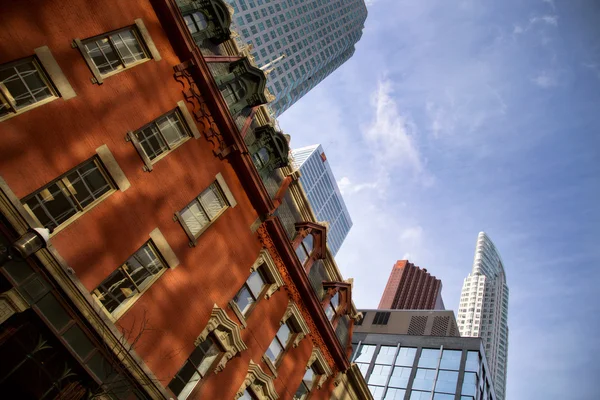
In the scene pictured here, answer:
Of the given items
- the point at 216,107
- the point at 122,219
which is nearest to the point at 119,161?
the point at 122,219

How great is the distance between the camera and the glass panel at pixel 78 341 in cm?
1116

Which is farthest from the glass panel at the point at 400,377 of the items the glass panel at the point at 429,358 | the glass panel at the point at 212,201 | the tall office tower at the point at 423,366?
the glass panel at the point at 212,201

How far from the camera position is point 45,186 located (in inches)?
466

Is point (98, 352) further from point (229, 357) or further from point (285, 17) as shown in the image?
point (285, 17)

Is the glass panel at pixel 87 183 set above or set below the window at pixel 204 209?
below

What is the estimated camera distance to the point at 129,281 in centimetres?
1364

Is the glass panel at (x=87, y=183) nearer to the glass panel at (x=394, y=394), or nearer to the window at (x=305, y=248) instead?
the window at (x=305, y=248)

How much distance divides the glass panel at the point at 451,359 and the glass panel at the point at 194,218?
4224cm

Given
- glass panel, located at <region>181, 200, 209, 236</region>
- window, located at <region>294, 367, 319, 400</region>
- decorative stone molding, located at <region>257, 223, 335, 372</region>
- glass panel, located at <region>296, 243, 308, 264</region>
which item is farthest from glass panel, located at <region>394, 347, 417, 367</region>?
glass panel, located at <region>181, 200, 209, 236</region>

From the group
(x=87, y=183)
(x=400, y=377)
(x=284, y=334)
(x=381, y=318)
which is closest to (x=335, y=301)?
(x=284, y=334)

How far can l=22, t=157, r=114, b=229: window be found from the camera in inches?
461

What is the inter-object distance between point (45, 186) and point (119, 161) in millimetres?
2560

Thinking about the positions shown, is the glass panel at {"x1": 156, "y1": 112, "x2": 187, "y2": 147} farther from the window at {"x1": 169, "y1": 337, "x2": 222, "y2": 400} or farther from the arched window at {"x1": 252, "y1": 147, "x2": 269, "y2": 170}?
the window at {"x1": 169, "y1": 337, "x2": 222, "y2": 400}

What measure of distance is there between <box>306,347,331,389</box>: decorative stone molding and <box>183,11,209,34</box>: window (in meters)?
16.6
